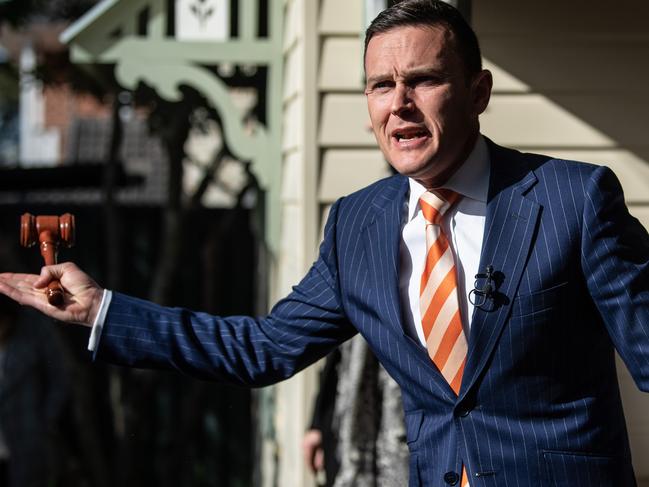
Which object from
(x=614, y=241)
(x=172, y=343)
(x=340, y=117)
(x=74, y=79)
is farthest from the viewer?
(x=74, y=79)

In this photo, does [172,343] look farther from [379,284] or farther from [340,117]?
[340,117]

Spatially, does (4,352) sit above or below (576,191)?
below

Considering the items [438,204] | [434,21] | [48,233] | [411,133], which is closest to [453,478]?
[438,204]

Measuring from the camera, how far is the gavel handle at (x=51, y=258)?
8.82ft

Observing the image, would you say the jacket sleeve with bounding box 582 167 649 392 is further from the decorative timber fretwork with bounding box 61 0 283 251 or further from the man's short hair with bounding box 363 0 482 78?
the decorative timber fretwork with bounding box 61 0 283 251

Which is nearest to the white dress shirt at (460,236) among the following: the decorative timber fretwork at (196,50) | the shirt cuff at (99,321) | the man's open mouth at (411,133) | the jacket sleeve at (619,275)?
the man's open mouth at (411,133)

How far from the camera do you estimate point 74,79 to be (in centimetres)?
893

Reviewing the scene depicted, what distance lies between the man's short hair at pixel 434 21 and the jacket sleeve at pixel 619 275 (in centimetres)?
40

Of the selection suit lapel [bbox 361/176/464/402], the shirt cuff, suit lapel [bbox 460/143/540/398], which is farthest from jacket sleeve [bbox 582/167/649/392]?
the shirt cuff

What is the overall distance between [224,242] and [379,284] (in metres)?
6.64

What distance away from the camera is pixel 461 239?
261 cm

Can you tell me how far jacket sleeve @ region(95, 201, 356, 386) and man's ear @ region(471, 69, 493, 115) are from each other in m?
0.49

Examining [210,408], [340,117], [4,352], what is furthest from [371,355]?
[210,408]

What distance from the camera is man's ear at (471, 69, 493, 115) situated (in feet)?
8.54
